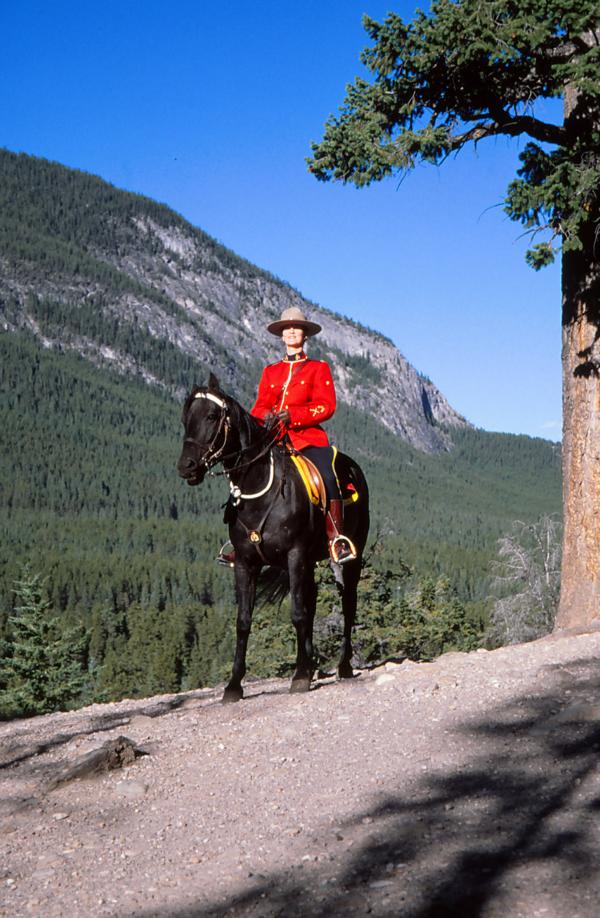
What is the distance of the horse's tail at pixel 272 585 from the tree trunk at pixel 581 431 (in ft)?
12.2

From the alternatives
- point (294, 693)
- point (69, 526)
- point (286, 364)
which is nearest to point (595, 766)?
point (294, 693)

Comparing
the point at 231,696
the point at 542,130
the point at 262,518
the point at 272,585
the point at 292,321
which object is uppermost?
the point at 542,130

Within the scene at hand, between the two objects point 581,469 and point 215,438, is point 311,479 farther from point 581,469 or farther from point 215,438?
point 581,469

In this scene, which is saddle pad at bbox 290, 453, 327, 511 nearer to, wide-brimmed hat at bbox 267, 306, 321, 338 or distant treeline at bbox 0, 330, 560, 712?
wide-brimmed hat at bbox 267, 306, 321, 338

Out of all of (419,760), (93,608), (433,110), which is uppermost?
(433,110)

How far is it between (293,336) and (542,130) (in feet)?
15.8

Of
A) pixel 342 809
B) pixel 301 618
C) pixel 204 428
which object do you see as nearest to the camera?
pixel 342 809

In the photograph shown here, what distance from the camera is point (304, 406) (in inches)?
380

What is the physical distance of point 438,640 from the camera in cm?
3603

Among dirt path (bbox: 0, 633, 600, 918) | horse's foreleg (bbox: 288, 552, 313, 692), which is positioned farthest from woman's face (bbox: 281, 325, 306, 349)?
dirt path (bbox: 0, 633, 600, 918)

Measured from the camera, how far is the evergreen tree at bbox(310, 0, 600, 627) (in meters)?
→ 10.6

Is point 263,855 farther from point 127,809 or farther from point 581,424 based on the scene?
point 581,424

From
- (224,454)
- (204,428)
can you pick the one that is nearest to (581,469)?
(224,454)

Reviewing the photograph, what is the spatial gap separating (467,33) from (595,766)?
29.1 feet
